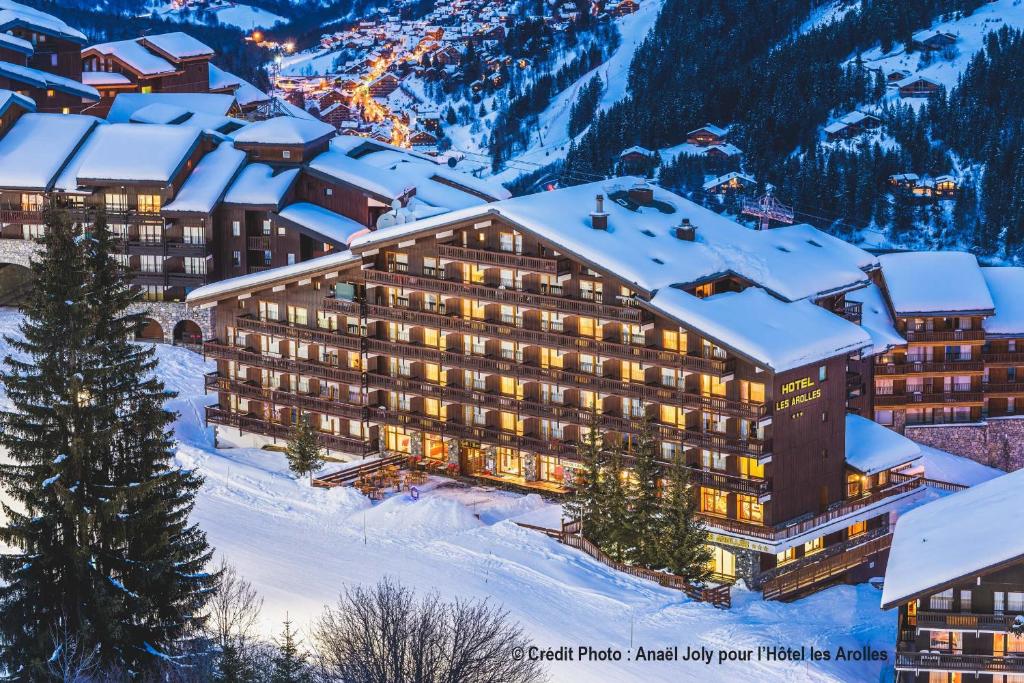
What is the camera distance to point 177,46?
493ft

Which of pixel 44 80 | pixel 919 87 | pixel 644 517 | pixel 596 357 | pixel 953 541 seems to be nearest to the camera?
pixel 953 541

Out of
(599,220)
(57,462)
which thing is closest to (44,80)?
(599,220)

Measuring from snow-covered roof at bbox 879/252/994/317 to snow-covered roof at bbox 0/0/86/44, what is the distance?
62486 mm

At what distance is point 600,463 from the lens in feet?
262

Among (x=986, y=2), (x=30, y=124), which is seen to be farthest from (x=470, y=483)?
(x=986, y=2)

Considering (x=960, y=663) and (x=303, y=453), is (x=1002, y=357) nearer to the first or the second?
(x=303, y=453)

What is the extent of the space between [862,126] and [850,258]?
84.2 m

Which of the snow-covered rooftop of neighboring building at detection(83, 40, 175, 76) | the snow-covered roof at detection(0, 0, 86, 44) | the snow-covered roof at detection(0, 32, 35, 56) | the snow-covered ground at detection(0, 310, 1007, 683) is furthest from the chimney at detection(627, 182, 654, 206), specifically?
the snow-covered rooftop of neighboring building at detection(83, 40, 175, 76)

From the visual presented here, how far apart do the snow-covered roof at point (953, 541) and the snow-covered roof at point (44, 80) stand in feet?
242

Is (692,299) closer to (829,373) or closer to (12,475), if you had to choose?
(829,373)

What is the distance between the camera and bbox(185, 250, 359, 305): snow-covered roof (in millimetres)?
89250

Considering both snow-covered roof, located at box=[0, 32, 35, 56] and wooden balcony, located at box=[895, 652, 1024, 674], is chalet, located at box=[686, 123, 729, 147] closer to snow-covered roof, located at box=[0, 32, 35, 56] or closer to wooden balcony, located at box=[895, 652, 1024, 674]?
snow-covered roof, located at box=[0, 32, 35, 56]

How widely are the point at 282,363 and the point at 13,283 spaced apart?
2409 centimetres

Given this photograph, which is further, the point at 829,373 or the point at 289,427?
the point at 289,427
